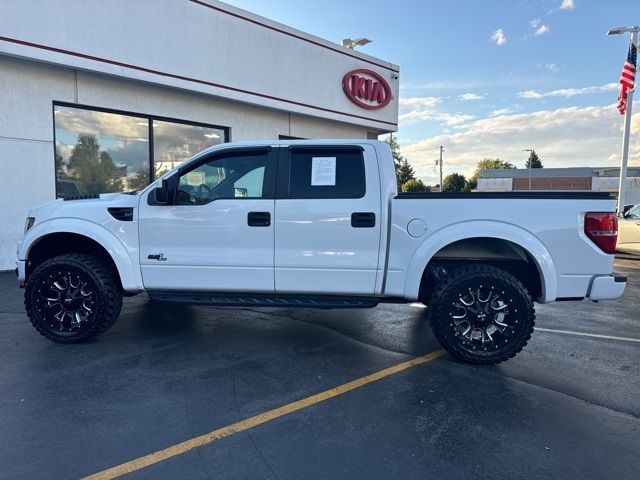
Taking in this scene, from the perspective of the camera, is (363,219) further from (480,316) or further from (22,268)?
(22,268)

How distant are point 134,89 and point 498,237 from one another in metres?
8.56

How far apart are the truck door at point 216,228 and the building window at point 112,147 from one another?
577 cm

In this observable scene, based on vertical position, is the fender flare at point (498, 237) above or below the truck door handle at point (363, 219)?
below

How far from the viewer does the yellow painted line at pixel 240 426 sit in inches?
99.0

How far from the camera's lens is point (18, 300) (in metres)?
6.40

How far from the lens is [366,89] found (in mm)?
13758

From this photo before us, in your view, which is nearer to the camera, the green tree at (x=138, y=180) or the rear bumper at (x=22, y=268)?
the rear bumper at (x=22, y=268)

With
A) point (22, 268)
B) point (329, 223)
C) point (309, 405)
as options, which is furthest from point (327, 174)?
point (22, 268)

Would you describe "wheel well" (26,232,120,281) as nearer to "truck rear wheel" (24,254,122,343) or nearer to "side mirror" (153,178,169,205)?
"truck rear wheel" (24,254,122,343)

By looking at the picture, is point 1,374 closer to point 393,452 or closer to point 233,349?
point 233,349

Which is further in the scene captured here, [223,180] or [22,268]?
[22,268]

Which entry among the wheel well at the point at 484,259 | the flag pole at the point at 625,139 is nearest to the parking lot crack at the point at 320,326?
the wheel well at the point at 484,259

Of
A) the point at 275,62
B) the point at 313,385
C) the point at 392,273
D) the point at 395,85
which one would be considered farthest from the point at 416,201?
the point at 395,85

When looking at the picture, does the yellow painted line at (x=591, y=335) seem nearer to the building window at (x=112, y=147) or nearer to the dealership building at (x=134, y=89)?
the dealership building at (x=134, y=89)
